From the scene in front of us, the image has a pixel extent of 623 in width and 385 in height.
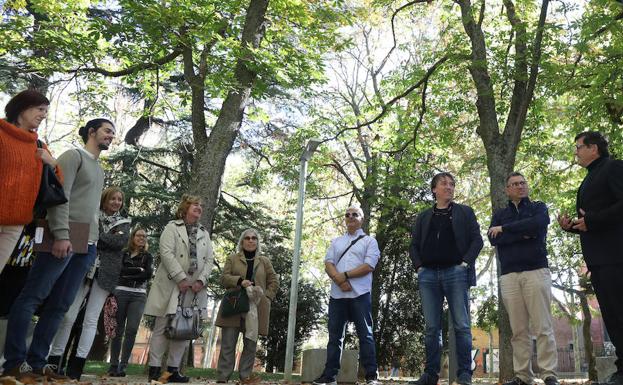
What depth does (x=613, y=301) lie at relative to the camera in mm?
5246

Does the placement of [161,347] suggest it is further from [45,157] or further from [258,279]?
[45,157]

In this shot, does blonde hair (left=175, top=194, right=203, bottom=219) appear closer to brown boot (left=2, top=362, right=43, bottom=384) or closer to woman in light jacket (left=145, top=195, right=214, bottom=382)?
woman in light jacket (left=145, top=195, right=214, bottom=382)

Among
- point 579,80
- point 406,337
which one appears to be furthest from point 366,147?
point 579,80

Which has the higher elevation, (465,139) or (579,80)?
(465,139)

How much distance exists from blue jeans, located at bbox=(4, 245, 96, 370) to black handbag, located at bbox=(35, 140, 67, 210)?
1.48 ft

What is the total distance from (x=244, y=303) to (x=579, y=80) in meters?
8.46

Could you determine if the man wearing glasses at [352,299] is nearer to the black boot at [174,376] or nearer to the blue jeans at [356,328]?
the blue jeans at [356,328]

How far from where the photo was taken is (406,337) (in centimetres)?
1609

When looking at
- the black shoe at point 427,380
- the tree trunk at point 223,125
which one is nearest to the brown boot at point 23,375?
the black shoe at point 427,380

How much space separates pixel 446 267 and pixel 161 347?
136 inches

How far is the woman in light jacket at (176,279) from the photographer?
686 centimetres

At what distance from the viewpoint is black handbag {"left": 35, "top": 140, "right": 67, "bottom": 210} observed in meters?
4.71

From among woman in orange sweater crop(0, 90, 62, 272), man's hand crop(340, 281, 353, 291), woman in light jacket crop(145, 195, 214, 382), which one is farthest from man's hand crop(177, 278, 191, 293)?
woman in orange sweater crop(0, 90, 62, 272)

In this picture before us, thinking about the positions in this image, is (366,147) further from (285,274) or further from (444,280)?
(444,280)
